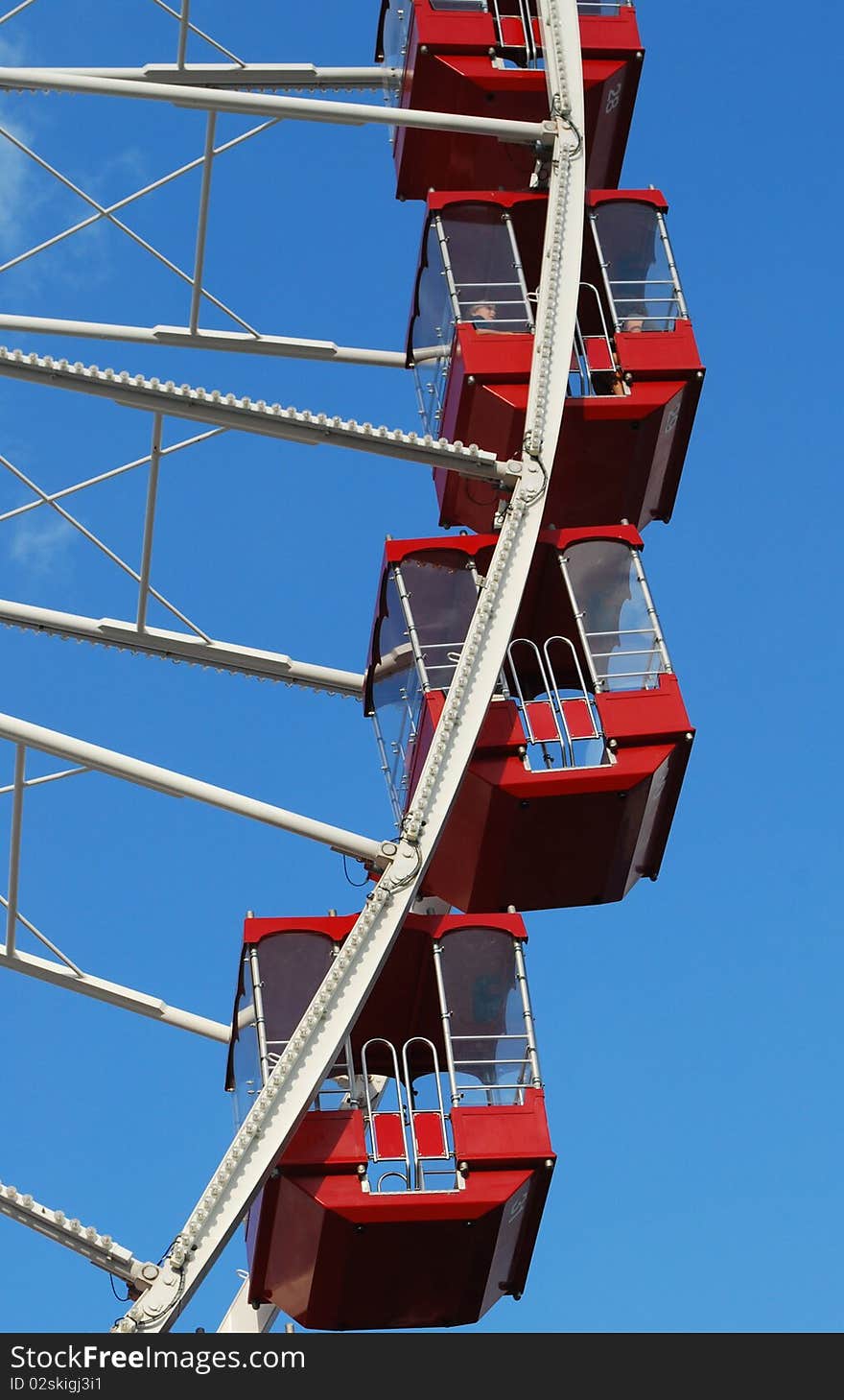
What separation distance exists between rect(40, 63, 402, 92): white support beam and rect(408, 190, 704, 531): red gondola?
104 inches

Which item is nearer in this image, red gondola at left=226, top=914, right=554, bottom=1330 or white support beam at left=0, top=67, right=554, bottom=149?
red gondola at left=226, top=914, right=554, bottom=1330

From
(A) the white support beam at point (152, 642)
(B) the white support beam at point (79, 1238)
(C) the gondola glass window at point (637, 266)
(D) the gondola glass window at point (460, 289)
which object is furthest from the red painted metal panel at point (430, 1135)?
(C) the gondola glass window at point (637, 266)

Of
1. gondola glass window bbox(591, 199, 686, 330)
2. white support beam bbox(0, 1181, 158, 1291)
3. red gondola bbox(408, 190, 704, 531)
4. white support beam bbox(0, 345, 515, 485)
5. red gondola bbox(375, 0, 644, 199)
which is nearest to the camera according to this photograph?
white support beam bbox(0, 1181, 158, 1291)

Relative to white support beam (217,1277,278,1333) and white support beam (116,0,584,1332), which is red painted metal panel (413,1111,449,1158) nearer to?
white support beam (116,0,584,1332)

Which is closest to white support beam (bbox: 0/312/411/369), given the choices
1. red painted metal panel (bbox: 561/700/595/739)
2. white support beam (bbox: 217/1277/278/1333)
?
red painted metal panel (bbox: 561/700/595/739)

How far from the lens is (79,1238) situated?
17.9 metres

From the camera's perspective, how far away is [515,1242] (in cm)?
1975

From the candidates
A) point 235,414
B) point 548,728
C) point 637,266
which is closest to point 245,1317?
point 548,728

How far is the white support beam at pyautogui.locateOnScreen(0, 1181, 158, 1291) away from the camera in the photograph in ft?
58.0

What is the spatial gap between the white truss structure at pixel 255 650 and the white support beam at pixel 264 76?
0.03 m

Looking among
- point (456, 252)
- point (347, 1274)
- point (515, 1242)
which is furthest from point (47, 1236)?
point (456, 252)

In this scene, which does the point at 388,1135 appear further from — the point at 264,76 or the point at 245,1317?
the point at 264,76

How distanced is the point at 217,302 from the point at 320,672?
361 centimetres

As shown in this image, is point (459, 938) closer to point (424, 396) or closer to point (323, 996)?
point (323, 996)
